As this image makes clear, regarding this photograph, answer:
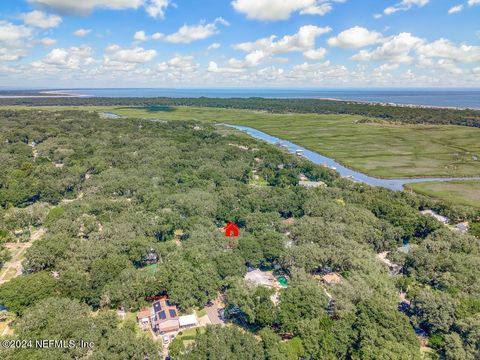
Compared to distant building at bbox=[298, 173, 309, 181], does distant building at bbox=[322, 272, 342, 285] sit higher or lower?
lower

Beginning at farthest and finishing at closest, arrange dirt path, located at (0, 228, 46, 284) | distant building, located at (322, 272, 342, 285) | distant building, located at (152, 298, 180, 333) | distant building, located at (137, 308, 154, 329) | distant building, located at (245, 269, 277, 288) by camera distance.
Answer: dirt path, located at (0, 228, 46, 284) → distant building, located at (245, 269, 277, 288) → distant building, located at (322, 272, 342, 285) → distant building, located at (137, 308, 154, 329) → distant building, located at (152, 298, 180, 333)

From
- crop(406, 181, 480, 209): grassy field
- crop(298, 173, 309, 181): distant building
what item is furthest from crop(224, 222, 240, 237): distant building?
crop(406, 181, 480, 209): grassy field

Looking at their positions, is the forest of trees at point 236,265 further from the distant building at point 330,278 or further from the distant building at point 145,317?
the distant building at point 145,317

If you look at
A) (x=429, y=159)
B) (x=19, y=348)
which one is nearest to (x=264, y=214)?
(x=19, y=348)

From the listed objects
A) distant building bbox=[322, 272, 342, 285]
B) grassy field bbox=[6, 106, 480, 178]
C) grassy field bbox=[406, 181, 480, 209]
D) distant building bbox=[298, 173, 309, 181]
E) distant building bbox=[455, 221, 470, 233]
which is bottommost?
distant building bbox=[322, 272, 342, 285]

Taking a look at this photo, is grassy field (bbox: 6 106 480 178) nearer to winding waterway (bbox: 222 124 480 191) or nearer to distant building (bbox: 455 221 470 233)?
winding waterway (bbox: 222 124 480 191)

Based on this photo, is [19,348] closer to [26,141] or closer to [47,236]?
[47,236]

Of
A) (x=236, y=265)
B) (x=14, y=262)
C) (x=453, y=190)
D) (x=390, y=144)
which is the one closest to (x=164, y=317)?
(x=236, y=265)
